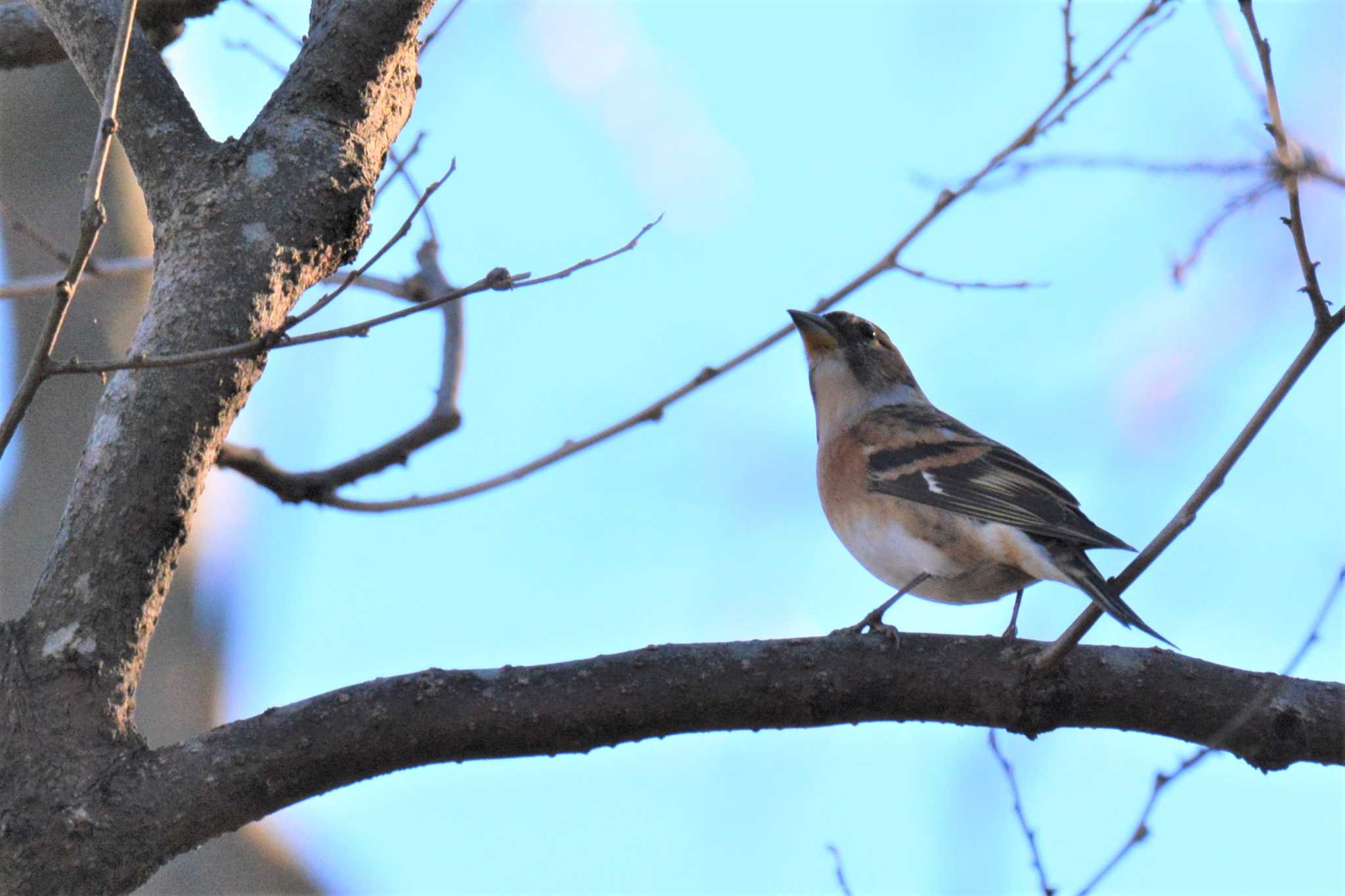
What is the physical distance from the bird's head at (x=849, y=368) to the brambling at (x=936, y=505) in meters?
0.01

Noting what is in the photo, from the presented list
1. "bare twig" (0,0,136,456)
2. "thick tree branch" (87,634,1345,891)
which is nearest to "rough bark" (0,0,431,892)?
"thick tree branch" (87,634,1345,891)

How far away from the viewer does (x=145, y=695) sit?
5488 millimetres

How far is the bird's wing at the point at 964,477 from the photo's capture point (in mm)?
4328

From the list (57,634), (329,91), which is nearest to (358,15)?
(329,91)

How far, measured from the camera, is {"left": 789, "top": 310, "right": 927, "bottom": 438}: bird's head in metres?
6.09

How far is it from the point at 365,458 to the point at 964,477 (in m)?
2.24

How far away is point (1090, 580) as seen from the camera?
3.82 metres

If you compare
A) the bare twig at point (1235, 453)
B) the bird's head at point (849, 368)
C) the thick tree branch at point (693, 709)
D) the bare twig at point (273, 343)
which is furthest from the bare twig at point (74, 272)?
the bird's head at point (849, 368)

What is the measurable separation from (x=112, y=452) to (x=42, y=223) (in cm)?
345

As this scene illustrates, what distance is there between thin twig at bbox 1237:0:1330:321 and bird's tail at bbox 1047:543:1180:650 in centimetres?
77

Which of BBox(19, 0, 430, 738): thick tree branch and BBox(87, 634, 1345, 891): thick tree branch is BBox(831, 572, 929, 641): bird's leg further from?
BBox(19, 0, 430, 738): thick tree branch

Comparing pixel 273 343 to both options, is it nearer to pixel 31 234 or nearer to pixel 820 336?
pixel 31 234

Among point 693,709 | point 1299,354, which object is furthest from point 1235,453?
point 693,709

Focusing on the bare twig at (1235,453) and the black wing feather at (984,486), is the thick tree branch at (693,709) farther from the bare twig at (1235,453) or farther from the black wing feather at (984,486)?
the black wing feather at (984,486)
